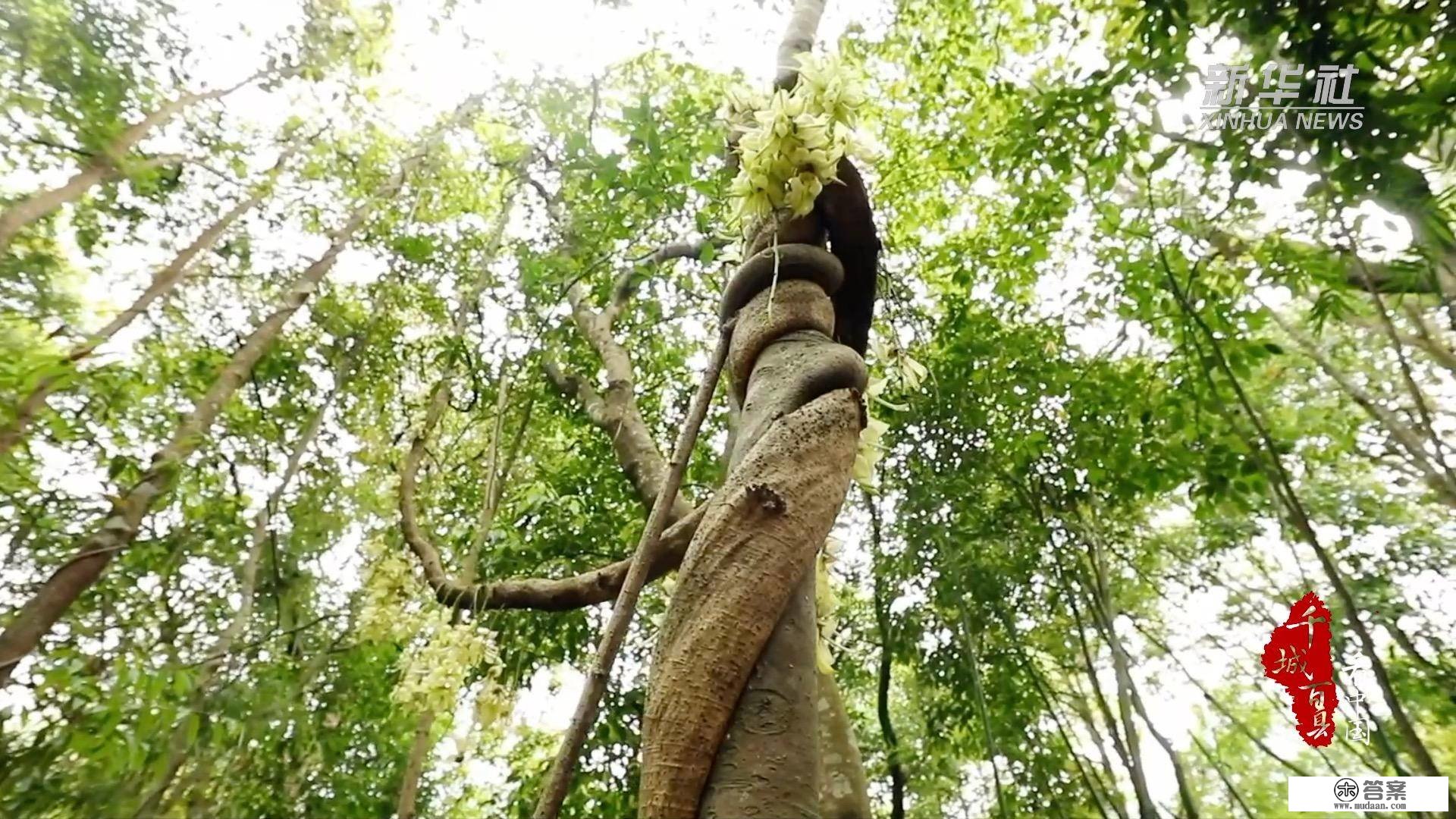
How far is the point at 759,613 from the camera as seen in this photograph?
0.63m

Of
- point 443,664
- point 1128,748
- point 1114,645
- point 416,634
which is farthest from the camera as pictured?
point 1128,748

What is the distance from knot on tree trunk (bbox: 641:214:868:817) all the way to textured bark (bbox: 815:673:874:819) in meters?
0.98

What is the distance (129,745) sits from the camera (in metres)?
1.00

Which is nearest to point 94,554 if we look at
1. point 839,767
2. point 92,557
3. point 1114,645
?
point 92,557

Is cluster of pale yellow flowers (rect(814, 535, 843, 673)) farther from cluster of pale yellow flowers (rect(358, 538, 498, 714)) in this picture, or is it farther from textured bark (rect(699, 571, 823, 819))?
cluster of pale yellow flowers (rect(358, 538, 498, 714))

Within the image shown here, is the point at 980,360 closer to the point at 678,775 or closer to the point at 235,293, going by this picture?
the point at 678,775

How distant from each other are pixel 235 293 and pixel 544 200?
123 centimetres

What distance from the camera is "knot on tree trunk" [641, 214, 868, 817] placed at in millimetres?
571

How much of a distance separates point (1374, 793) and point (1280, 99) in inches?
54.2

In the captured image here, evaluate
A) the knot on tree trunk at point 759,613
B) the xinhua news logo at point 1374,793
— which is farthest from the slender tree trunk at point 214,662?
the xinhua news logo at point 1374,793

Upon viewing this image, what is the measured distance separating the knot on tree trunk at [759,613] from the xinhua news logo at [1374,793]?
1.54m

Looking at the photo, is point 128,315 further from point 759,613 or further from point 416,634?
point 759,613

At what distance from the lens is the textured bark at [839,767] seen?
1.69 meters

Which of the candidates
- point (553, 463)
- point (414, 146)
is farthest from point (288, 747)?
point (414, 146)
